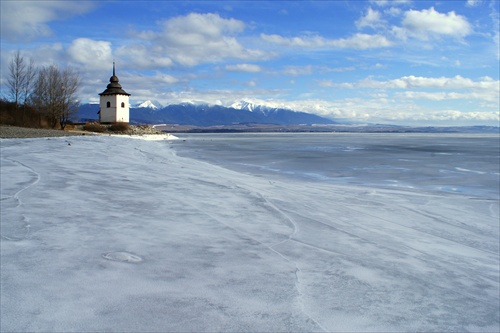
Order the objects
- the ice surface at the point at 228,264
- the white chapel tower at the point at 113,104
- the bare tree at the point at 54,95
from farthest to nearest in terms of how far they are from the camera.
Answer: the white chapel tower at the point at 113,104 → the bare tree at the point at 54,95 → the ice surface at the point at 228,264

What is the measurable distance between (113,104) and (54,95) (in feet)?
60.0

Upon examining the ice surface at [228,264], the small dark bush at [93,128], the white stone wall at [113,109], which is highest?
the white stone wall at [113,109]

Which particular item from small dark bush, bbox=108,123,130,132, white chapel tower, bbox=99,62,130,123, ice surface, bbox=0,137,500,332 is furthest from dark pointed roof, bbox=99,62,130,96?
ice surface, bbox=0,137,500,332

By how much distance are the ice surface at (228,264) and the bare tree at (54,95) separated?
1617 inches

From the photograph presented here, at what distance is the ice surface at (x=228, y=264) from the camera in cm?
272

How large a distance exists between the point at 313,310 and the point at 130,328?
1.25 metres

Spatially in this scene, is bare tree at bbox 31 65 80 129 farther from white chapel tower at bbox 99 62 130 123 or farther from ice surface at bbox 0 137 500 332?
ice surface at bbox 0 137 500 332

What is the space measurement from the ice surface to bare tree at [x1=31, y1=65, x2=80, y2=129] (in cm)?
4106

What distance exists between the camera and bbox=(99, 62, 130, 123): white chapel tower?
62166mm

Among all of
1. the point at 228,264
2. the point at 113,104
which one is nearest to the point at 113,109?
the point at 113,104

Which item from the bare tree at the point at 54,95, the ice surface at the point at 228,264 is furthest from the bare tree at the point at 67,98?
the ice surface at the point at 228,264

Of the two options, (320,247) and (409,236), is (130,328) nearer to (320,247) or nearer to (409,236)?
(320,247)

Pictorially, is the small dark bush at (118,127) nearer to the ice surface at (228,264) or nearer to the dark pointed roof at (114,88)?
the dark pointed roof at (114,88)

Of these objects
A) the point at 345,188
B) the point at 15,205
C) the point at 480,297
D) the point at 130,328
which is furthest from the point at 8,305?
the point at 345,188
